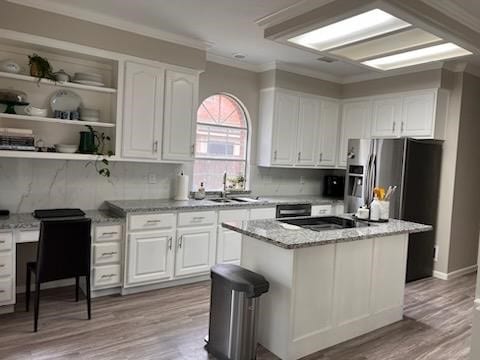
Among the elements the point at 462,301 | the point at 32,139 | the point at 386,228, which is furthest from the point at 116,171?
the point at 462,301

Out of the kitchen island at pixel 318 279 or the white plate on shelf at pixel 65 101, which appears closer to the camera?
the kitchen island at pixel 318 279

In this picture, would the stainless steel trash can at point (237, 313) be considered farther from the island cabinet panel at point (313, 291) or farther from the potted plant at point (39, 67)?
the potted plant at point (39, 67)

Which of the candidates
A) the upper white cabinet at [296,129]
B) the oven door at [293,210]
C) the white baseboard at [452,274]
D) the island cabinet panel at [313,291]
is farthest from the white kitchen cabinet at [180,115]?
the white baseboard at [452,274]

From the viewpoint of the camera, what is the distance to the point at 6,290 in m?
3.07

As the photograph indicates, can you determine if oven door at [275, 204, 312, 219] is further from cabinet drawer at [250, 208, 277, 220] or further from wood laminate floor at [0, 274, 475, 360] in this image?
wood laminate floor at [0, 274, 475, 360]

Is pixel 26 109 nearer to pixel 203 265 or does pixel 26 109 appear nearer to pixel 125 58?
pixel 125 58

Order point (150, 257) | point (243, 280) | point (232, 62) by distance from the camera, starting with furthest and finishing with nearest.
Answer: point (232, 62)
point (150, 257)
point (243, 280)

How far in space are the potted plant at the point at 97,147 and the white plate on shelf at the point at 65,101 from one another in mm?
249

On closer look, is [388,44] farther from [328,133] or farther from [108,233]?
[108,233]

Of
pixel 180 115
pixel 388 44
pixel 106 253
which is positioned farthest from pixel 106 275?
pixel 388 44

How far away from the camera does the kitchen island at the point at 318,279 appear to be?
102 inches

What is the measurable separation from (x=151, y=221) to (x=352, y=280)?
1.99 metres

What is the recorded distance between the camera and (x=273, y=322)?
8.81 feet

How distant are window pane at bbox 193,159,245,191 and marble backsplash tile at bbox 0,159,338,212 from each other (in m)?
0.18
